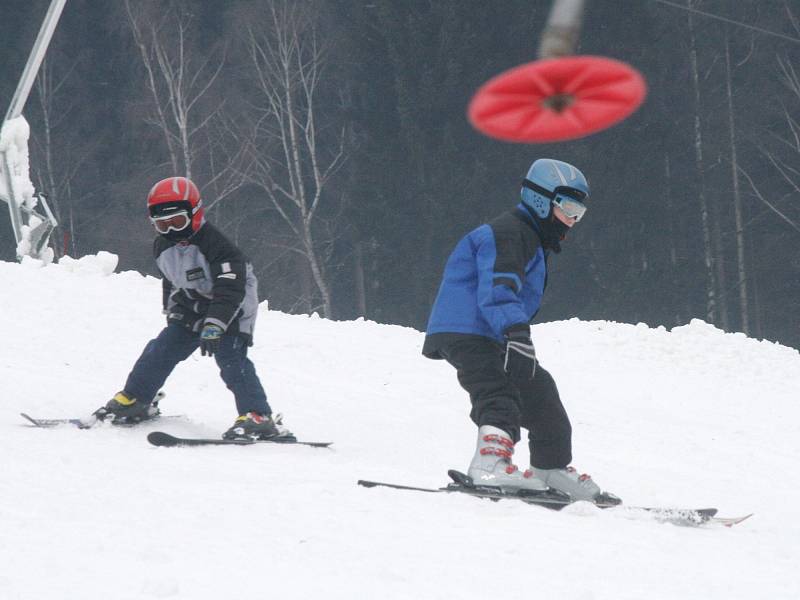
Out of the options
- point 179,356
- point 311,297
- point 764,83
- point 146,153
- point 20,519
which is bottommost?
point 20,519

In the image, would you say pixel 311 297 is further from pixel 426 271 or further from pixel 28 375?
pixel 28 375

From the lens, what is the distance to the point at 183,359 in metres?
5.72

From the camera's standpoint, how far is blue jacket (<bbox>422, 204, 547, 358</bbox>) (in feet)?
13.4

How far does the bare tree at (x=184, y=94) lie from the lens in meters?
21.8

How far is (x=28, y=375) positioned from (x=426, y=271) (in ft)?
55.2

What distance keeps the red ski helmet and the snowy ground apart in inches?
47.8

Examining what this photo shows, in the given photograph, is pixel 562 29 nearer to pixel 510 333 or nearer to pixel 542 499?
pixel 510 333

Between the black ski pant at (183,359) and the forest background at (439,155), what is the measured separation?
56.9 feet

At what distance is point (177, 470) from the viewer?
14.5 ft

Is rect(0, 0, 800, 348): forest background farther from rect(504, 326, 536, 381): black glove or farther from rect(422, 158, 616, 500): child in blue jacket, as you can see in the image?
rect(504, 326, 536, 381): black glove

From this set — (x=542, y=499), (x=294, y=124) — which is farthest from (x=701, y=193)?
(x=542, y=499)

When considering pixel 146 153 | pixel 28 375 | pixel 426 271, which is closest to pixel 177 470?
pixel 28 375

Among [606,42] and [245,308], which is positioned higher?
[606,42]

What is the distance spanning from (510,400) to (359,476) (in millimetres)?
823
